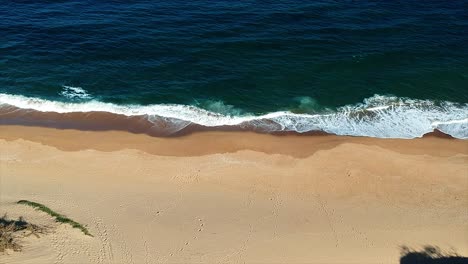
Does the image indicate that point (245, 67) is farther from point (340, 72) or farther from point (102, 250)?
point (102, 250)

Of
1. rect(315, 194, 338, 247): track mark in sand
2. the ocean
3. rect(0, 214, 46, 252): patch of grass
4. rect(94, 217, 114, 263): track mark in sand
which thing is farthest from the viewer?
the ocean

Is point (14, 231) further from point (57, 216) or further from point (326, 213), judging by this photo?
point (326, 213)

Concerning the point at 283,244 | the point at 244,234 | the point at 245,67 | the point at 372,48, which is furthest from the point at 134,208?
the point at 372,48

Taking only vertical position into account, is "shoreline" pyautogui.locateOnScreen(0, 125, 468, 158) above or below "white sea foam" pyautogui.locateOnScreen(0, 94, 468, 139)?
below

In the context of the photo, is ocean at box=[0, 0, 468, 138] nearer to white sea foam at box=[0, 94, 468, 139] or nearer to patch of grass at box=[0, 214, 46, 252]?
white sea foam at box=[0, 94, 468, 139]

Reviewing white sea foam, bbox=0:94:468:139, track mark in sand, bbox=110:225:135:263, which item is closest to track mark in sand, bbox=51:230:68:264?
track mark in sand, bbox=110:225:135:263

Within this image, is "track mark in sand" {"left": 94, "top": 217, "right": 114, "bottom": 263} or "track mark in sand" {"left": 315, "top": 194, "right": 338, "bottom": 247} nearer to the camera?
"track mark in sand" {"left": 94, "top": 217, "right": 114, "bottom": 263}

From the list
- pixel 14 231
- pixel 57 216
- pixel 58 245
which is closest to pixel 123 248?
pixel 58 245
